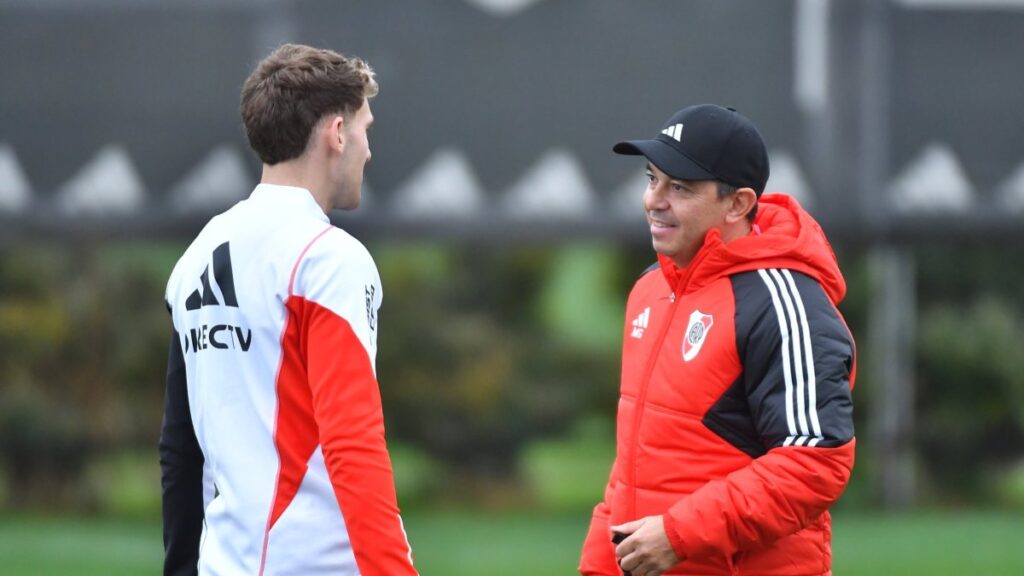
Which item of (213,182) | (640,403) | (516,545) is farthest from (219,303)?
(213,182)

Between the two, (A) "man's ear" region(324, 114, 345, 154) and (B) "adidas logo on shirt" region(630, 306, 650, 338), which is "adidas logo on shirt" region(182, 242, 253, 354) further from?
(B) "adidas logo on shirt" region(630, 306, 650, 338)

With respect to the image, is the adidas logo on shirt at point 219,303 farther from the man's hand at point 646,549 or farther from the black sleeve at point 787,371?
the black sleeve at point 787,371

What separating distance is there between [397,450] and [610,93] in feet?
10.3

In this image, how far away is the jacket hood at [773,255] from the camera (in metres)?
3.04

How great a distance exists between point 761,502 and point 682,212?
67cm

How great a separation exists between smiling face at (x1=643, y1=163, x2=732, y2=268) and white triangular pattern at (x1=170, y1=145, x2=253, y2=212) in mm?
6368

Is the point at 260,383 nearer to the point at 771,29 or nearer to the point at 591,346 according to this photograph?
the point at 771,29

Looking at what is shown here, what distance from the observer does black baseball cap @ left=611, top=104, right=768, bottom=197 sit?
3092 mm

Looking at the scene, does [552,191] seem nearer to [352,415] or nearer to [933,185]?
[933,185]

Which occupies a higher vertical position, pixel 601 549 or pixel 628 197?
pixel 628 197

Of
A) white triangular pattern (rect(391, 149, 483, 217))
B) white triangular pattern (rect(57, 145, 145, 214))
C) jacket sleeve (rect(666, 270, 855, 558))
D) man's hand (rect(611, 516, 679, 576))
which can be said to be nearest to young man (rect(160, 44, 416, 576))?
man's hand (rect(611, 516, 679, 576))

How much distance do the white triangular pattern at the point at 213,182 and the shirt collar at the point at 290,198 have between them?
6.59 meters

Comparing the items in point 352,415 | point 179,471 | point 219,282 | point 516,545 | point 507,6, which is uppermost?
point 507,6

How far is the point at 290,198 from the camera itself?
268 cm
